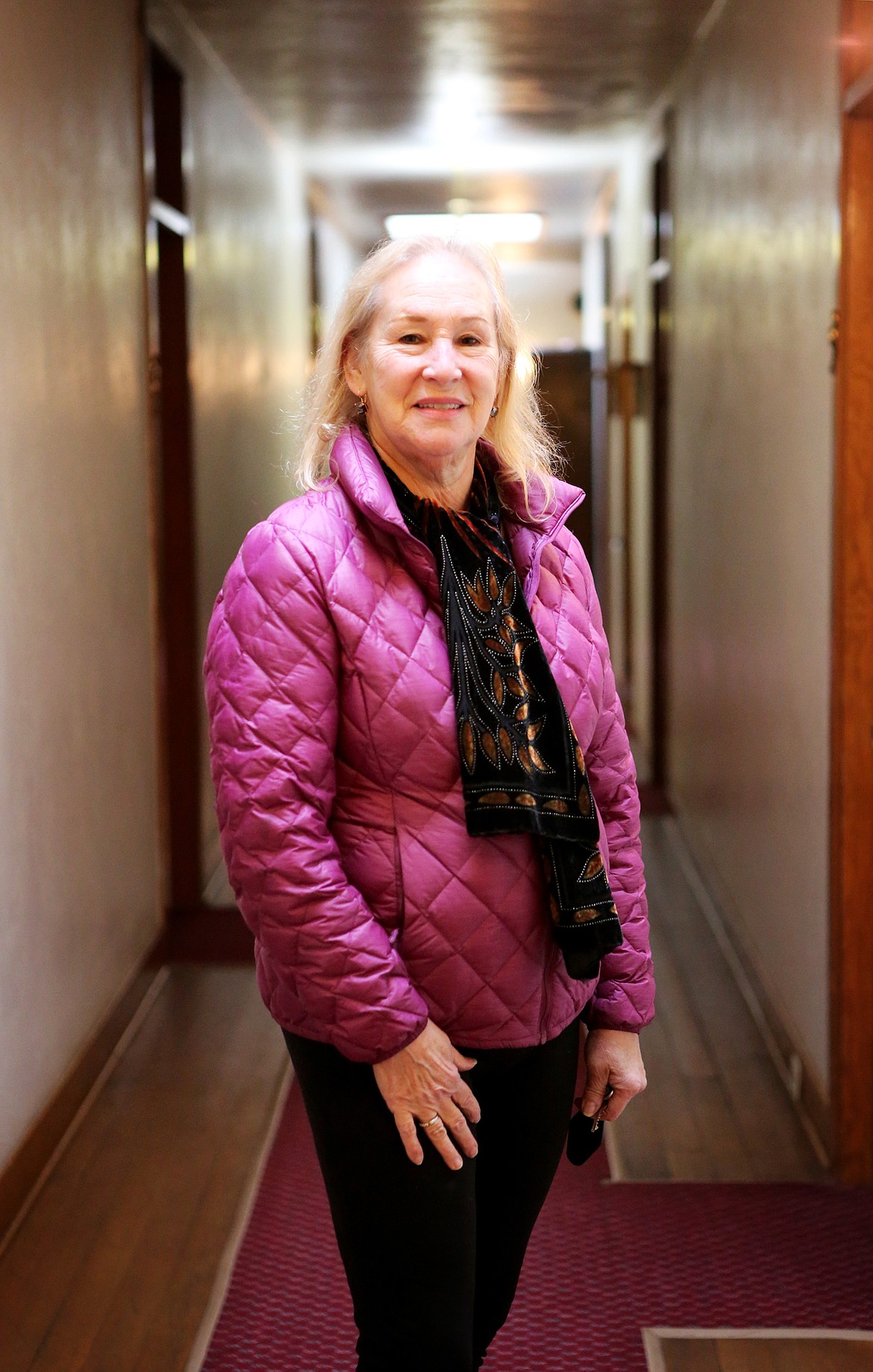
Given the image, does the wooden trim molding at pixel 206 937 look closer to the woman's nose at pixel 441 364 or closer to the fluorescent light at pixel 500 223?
the woman's nose at pixel 441 364

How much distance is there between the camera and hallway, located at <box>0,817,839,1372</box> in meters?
2.31

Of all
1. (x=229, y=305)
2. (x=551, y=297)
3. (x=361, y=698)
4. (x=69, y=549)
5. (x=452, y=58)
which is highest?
(x=551, y=297)

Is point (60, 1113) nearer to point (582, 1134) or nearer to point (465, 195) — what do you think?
point (582, 1134)

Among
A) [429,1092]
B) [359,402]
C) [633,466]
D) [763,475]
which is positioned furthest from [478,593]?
[633,466]

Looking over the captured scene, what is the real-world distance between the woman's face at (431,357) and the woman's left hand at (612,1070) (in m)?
0.68

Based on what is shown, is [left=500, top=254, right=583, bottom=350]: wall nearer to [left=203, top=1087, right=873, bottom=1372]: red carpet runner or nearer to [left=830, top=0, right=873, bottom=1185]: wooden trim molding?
[left=830, top=0, right=873, bottom=1185]: wooden trim molding

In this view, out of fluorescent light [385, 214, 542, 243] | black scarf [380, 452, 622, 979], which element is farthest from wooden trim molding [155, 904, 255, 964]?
fluorescent light [385, 214, 542, 243]

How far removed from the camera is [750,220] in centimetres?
376

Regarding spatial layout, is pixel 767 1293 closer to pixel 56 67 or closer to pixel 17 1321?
pixel 17 1321

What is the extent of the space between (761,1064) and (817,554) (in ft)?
4.23

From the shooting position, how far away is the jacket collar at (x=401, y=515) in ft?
4.55

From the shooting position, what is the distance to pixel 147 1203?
2707 millimetres

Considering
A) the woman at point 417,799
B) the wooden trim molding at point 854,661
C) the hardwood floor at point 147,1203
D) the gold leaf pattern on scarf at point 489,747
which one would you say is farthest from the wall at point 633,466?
the gold leaf pattern on scarf at point 489,747

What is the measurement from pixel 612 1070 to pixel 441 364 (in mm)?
799
